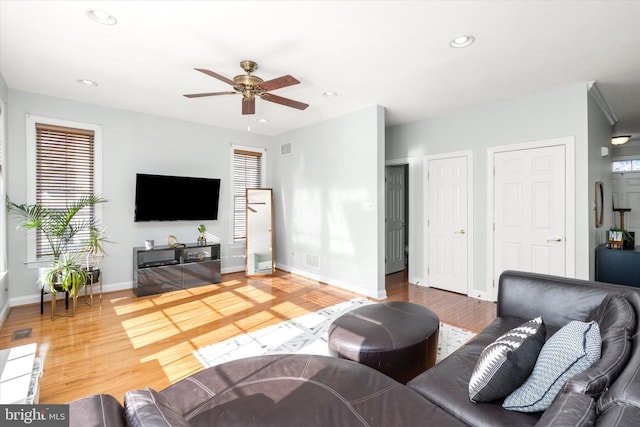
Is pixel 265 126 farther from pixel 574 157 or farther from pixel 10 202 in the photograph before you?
pixel 574 157

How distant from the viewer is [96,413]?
2.67 feet

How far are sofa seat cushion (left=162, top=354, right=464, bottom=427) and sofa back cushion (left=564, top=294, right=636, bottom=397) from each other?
0.50 m

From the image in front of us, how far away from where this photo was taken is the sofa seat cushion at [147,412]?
2.66 ft

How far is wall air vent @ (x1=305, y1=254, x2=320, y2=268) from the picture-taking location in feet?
17.9

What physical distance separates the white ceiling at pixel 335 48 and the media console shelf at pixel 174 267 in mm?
2343

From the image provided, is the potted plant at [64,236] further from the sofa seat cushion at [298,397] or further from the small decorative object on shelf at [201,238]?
the sofa seat cushion at [298,397]

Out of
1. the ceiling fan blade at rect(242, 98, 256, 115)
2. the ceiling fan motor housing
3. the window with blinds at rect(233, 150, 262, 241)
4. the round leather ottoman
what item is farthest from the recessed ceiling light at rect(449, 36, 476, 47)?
the window with blinds at rect(233, 150, 262, 241)

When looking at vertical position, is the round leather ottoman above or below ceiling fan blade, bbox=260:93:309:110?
below

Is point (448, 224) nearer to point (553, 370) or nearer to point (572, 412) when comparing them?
point (553, 370)

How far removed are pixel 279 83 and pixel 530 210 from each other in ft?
11.6

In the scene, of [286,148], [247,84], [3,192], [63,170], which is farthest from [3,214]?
[286,148]

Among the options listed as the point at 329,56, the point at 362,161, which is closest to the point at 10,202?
the point at 329,56

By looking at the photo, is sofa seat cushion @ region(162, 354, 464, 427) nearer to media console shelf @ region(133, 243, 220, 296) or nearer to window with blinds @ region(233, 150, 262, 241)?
media console shelf @ region(133, 243, 220, 296)

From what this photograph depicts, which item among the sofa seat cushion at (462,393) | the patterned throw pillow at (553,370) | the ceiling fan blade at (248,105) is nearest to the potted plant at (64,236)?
the ceiling fan blade at (248,105)
